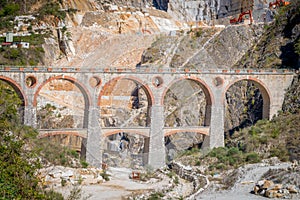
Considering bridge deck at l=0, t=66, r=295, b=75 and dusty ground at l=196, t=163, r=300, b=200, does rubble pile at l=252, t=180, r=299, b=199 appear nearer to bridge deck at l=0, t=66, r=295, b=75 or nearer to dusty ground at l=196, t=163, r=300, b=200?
dusty ground at l=196, t=163, r=300, b=200

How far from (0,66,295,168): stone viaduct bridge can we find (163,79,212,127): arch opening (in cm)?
797

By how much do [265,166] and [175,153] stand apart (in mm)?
18646

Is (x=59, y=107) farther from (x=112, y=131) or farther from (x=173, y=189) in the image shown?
(x=173, y=189)

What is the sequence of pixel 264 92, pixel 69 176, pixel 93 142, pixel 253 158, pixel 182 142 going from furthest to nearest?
pixel 182 142 → pixel 264 92 → pixel 93 142 → pixel 253 158 → pixel 69 176

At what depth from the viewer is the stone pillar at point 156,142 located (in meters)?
50.5

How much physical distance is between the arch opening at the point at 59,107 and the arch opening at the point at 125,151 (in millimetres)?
4162

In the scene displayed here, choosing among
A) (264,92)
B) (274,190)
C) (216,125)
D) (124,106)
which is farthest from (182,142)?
(274,190)

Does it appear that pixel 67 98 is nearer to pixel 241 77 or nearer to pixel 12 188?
pixel 241 77

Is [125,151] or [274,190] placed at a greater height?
[274,190]

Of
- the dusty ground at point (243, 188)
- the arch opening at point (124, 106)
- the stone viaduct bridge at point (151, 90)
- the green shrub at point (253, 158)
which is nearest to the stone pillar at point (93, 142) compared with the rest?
the stone viaduct bridge at point (151, 90)

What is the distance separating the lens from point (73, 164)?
42750mm

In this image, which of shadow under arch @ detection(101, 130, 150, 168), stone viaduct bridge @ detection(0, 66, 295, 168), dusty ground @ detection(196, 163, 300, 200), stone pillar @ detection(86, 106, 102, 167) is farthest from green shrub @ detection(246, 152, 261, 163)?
stone pillar @ detection(86, 106, 102, 167)

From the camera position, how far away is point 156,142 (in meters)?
50.5

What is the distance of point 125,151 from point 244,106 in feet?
45.7
